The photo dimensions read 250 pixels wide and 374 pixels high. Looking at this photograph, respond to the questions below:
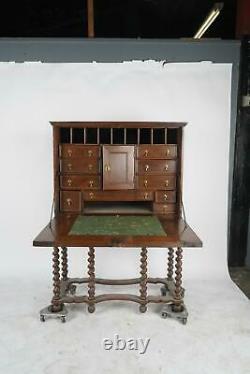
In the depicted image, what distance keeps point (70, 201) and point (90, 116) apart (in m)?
0.91

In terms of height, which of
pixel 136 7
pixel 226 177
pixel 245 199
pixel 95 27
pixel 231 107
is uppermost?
pixel 136 7

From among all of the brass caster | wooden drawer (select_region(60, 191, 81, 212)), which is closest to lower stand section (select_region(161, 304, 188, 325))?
the brass caster

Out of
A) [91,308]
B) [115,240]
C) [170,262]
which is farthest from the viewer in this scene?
[170,262]

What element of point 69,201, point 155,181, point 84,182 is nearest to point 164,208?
point 155,181

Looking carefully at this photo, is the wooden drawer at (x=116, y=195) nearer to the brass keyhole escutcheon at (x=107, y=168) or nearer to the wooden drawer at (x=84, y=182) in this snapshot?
the wooden drawer at (x=84, y=182)

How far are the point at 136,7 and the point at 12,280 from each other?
312 centimetres

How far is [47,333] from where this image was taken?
2580 millimetres

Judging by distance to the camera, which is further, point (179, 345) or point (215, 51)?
point (215, 51)

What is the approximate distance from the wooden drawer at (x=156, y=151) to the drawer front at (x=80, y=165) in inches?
15.9

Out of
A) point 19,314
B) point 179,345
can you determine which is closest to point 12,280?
point 19,314

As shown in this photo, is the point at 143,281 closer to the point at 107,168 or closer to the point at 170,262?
the point at 170,262

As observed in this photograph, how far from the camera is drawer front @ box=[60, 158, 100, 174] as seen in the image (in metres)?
3.13

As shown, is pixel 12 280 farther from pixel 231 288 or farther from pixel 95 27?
pixel 95 27

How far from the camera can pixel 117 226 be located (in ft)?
9.22
